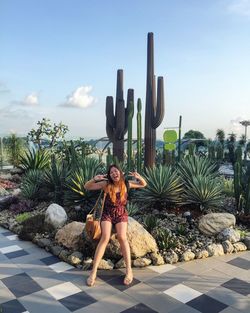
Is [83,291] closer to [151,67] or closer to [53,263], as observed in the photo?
[53,263]

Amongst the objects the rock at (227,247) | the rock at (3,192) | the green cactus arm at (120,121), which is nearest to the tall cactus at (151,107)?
the green cactus arm at (120,121)

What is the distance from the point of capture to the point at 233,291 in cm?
344

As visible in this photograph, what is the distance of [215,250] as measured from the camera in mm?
4477

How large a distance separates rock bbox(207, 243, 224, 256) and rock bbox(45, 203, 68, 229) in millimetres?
2330

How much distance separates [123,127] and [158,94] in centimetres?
114

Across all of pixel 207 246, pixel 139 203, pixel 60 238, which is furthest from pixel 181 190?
pixel 60 238

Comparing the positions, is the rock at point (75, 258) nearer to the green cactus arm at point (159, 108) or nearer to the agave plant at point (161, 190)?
the agave plant at point (161, 190)

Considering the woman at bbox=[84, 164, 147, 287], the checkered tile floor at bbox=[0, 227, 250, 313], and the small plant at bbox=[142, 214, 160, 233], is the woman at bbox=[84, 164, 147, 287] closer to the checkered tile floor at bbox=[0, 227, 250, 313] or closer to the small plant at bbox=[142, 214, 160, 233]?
the checkered tile floor at bbox=[0, 227, 250, 313]

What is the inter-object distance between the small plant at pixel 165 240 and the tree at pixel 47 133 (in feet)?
32.6

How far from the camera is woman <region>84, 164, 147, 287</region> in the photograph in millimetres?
3639

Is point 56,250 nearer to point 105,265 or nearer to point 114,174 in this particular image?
point 105,265

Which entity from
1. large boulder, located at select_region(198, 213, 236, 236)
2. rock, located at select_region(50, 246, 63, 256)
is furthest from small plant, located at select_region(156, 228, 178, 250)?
rock, located at select_region(50, 246, 63, 256)

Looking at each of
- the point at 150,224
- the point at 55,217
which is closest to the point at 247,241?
the point at 150,224

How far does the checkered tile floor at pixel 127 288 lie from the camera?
3.11 metres
